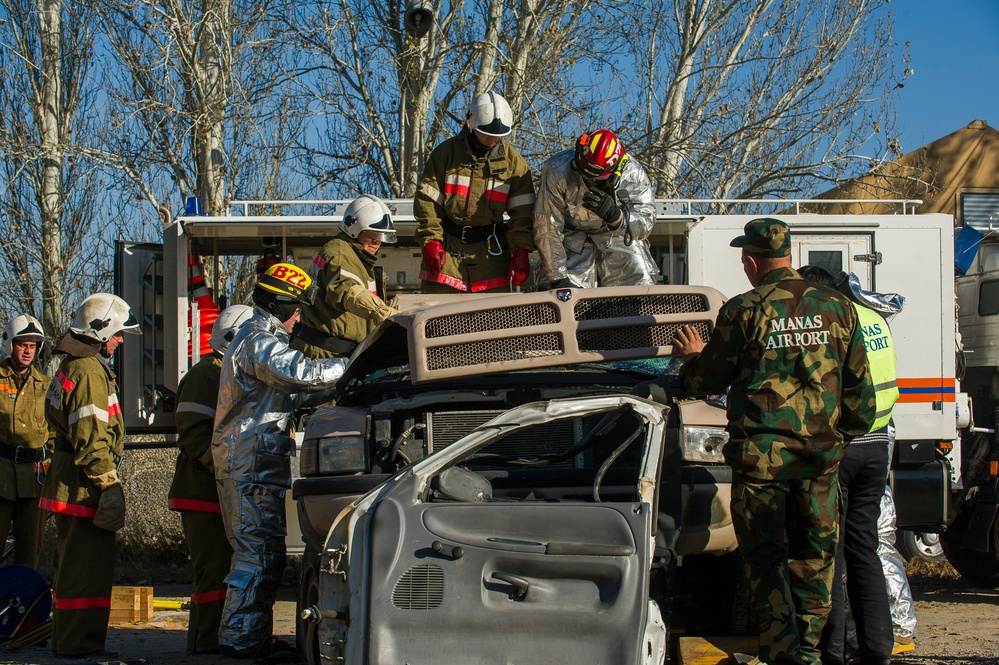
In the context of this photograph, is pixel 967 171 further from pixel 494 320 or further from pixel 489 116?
pixel 494 320

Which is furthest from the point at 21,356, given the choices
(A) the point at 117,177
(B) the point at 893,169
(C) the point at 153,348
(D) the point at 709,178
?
(B) the point at 893,169

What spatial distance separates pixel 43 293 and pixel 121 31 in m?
3.96

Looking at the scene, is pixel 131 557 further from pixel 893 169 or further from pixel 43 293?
pixel 893 169

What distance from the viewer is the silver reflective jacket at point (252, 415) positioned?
5980mm

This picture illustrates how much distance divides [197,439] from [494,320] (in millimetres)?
2366

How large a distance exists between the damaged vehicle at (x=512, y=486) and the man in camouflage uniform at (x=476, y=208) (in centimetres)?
128

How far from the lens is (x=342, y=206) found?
9.83 metres

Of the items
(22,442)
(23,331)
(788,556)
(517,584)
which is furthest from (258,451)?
(23,331)

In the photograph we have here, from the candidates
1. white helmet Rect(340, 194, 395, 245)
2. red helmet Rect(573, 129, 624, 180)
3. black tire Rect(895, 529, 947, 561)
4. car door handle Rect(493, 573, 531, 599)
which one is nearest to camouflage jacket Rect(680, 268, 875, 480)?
car door handle Rect(493, 573, 531, 599)

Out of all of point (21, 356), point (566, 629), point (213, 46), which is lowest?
point (566, 629)

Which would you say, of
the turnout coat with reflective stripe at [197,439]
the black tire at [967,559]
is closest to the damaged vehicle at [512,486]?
the turnout coat with reflective stripe at [197,439]

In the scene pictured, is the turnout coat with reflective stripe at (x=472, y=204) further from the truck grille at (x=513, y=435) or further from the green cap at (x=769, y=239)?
the green cap at (x=769, y=239)

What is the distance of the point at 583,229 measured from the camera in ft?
23.0

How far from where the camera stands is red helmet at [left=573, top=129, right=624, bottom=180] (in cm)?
657
